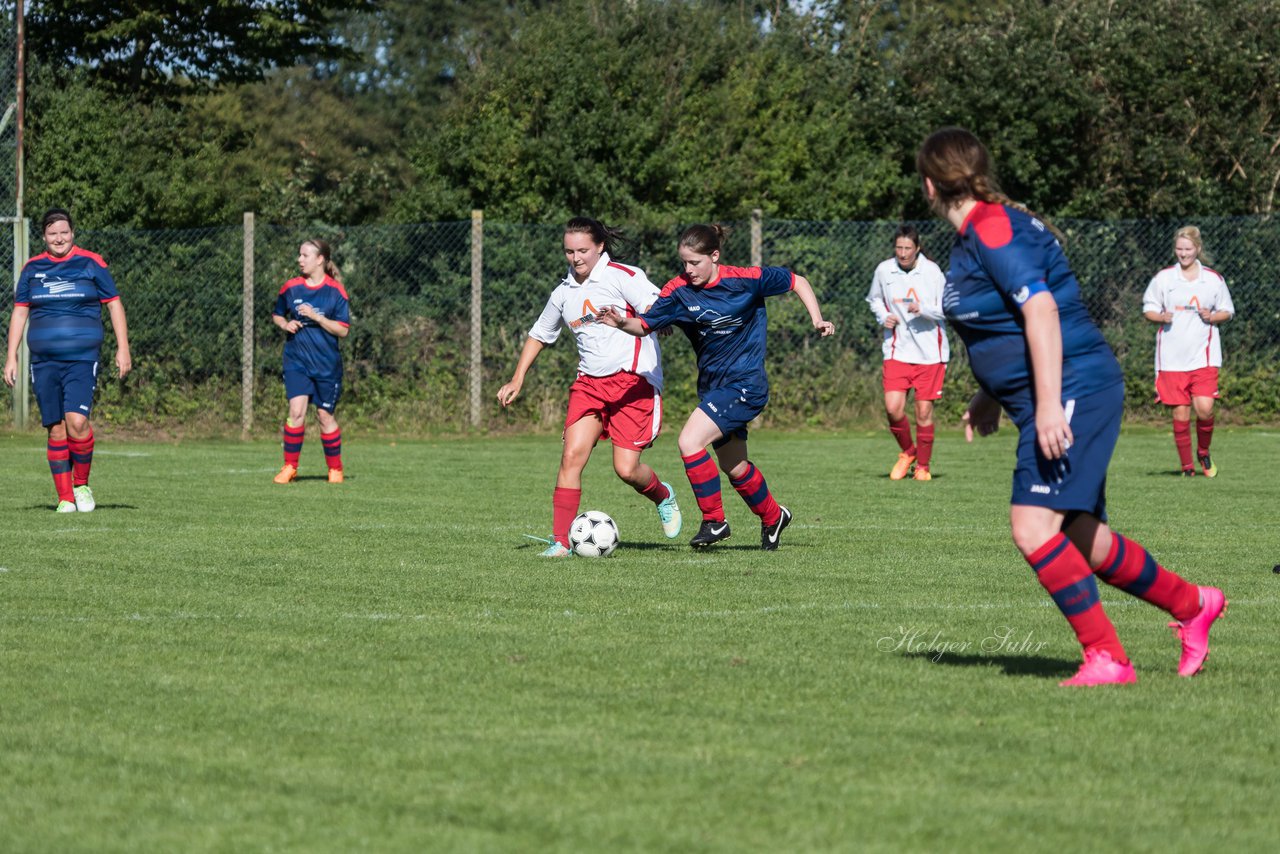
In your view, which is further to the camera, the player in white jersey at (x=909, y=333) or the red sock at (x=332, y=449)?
the player in white jersey at (x=909, y=333)

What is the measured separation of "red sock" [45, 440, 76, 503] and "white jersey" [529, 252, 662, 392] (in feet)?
13.4

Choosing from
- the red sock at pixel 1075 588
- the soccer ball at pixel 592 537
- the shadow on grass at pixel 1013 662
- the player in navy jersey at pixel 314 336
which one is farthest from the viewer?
the player in navy jersey at pixel 314 336

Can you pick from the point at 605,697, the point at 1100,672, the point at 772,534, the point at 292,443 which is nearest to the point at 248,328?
the point at 292,443

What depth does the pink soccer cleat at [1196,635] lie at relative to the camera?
230 inches

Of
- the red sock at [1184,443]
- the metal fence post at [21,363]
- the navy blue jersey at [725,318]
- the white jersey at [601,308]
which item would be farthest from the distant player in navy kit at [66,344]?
the red sock at [1184,443]

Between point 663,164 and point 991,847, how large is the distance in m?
21.4

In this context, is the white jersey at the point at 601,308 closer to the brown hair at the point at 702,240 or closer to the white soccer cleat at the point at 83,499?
the brown hair at the point at 702,240

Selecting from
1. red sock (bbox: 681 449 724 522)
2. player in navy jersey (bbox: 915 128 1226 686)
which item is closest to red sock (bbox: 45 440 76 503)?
red sock (bbox: 681 449 724 522)

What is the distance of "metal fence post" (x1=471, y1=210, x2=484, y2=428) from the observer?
67.5 ft

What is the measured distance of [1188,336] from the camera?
614 inches

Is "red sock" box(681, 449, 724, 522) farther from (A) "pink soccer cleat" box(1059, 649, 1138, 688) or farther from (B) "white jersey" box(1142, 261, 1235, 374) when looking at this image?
(B) "white jersey" box(1142, 261, 1235, 374)

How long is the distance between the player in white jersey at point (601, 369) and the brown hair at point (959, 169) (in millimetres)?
4104

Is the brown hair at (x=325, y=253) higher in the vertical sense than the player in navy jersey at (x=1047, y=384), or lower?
higher

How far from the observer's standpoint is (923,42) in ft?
89.3
